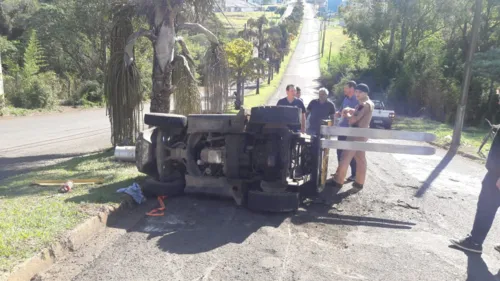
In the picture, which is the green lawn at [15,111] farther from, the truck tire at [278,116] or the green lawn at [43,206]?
the truck tire at [278,116]

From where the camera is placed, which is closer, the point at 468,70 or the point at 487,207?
the point at 487,207

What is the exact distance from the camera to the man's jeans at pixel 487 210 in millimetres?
4727

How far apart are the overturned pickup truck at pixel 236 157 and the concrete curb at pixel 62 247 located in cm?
103

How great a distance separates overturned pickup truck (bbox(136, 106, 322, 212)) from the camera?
567cm

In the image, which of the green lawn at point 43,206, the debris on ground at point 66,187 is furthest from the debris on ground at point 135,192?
the debris on ground at point 66,187

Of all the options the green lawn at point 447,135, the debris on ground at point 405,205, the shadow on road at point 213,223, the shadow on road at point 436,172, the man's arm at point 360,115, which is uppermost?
the man's arm at point 360,115

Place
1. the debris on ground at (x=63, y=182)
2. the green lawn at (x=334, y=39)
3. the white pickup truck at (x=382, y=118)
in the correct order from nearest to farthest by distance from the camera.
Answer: the debris on ground at (x=63, y=182) < the white pickup truck at (x=382, y=118) < the green lawn at (x=334, y=39)

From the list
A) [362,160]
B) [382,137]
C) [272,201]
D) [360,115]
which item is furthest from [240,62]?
[272,201]

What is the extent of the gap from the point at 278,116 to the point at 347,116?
2.35m

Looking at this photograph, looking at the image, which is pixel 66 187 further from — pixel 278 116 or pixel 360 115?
pixel 360 115

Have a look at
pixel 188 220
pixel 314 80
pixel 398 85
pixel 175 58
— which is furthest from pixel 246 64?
pixel 314 80

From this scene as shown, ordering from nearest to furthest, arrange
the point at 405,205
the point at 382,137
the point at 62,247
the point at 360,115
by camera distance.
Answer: the point at 62,247 < the point at 382,137 < the point at 405,205 < the point at 360,115

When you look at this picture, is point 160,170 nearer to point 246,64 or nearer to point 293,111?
point 293,111

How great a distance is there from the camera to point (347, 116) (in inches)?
298
